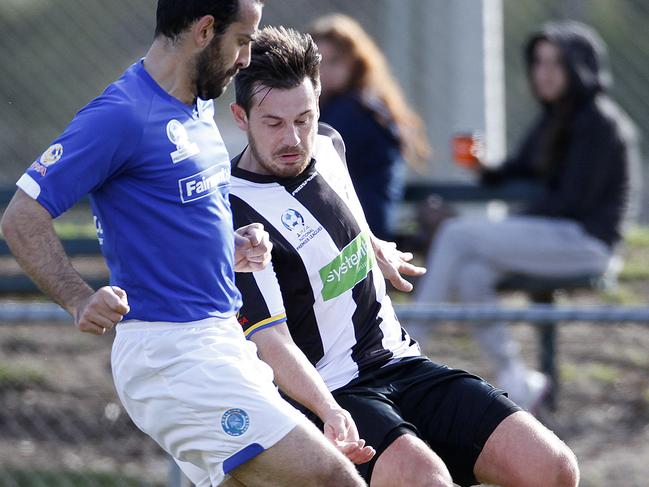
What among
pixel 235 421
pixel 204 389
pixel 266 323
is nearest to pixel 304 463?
pixel 235 421

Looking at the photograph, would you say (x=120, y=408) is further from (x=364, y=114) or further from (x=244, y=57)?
(x=244, y=57)

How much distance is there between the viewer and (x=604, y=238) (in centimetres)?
675

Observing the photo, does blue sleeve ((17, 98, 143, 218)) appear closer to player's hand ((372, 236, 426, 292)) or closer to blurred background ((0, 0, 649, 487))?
player's hand ((372, 236, 426, 292))

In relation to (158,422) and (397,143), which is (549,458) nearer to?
(158,422)

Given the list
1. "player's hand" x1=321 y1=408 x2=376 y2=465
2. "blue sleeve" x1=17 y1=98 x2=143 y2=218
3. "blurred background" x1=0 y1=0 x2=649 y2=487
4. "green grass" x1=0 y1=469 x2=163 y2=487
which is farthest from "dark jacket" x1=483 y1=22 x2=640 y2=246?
"blue sleeve" x1=17 y1=98 x2=143 y2=218

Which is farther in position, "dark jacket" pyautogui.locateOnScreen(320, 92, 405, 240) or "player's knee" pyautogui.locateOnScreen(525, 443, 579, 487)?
"dark jacket" pyautogui.locateOnScreen(320, 92, 405, 240)

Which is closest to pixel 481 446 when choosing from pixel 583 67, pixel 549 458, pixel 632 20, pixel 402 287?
pixel 549 458

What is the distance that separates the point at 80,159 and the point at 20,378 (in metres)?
4.20

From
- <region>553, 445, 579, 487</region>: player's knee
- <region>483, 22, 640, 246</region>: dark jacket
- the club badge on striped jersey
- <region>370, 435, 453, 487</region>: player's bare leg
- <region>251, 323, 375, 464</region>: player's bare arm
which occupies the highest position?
the club badge on striped jersey

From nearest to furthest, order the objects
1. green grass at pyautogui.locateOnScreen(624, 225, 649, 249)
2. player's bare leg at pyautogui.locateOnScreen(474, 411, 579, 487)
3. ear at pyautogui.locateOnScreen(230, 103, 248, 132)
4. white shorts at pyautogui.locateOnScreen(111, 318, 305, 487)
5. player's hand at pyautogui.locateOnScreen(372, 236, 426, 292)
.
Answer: white shorts at pyautogui.locateOnScreen(111, 318, 305, 487) < player's bare leg at pyautogui.locateOnScreen(474, 411, 579, 487) < ear at pyautogui.locateOnScreen(230, 103, 248, 132) < player's hand at pyautogui.locateOnScreen(372, 236, 426, 292) < green grass at pyautogui.locateOnScreen(624, 225, 649, 249)

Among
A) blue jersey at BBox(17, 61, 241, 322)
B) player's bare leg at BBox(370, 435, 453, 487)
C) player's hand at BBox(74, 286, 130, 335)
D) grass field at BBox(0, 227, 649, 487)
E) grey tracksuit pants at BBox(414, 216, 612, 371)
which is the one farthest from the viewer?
grey tracksuit pants at BBox(414, 216, 612, 371)

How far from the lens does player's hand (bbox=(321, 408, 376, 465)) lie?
11.4 feet

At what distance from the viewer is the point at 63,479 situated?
21.0ft

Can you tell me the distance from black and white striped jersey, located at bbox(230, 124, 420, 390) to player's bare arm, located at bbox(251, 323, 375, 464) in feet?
0.33
